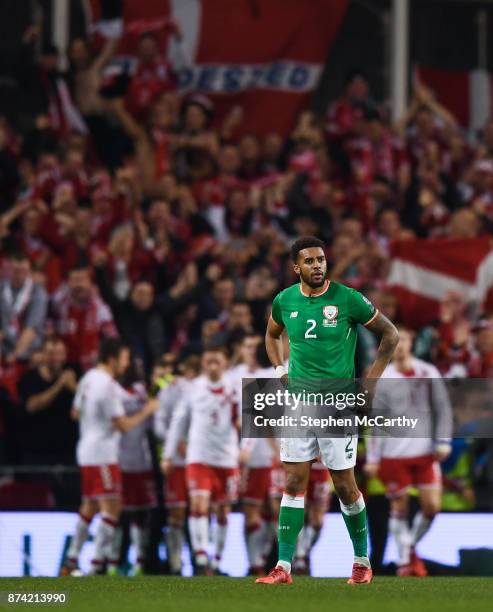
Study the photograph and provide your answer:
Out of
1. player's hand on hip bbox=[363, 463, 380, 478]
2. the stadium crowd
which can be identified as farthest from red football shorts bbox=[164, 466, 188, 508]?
player's hand on hip bbox=[363, 463, 380, 478]

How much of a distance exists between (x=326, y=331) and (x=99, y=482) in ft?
17.6

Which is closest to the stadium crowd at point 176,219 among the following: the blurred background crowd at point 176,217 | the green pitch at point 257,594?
the blurred background crowd at point 176,217

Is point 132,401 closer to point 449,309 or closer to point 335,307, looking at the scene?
point 449,309

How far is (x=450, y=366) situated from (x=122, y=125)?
5064 mm

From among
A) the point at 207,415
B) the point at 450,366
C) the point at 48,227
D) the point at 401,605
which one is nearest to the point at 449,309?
the point at 450,366

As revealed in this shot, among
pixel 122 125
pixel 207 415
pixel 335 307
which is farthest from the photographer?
pixel 122 125

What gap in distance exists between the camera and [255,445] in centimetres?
1608

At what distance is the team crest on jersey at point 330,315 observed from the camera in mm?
10289

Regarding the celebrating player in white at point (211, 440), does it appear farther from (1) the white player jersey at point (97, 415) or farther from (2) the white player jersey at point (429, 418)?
(2) the white player jersey at point (429, 418)

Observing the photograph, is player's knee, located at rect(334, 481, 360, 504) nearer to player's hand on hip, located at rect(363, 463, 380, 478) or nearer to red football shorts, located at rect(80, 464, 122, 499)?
player's hand on hip, located at rect(363, 463, 380, 478)

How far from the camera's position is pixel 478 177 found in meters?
19.7

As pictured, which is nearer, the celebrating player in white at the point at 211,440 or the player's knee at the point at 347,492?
the player's knee at the point at 347,492

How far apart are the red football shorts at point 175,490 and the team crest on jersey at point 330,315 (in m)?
6.08

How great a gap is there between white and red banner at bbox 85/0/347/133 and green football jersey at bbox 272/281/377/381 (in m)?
11.0
